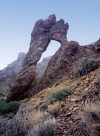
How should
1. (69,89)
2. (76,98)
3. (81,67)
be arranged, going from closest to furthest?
(76,98) → (69,89) → (81,67)

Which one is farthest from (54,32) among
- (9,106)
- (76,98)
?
(76,98)

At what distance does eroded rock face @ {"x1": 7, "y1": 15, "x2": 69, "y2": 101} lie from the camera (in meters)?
15.6

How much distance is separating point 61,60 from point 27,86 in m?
3.16

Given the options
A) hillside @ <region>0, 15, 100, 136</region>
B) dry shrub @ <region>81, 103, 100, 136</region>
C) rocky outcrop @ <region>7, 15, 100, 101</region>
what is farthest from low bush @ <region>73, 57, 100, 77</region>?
dry shrub @ <region>81, 103, 100, 136</region>

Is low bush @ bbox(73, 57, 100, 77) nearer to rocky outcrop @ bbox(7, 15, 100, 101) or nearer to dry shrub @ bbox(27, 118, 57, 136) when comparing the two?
rocky outcrop @ bbox(7, 15, 100, 101)

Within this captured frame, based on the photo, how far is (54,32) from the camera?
19984 mm

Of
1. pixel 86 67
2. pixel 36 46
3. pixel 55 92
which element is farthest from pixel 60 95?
pixel 36 46

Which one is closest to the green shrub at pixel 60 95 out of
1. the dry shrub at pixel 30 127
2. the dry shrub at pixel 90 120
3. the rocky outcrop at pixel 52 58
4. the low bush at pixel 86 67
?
the dry shrub at pixel 30 127

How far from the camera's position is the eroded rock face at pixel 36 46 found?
1563 cm

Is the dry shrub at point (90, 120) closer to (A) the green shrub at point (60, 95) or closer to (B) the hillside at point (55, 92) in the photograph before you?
(B) the hillside at point (55, 92)

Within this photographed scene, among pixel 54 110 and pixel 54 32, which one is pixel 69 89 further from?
pixel 54 32

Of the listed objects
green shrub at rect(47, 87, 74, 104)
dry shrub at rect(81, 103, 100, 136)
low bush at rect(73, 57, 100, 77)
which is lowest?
dry shrub at rect(81, 103, 100, 136)

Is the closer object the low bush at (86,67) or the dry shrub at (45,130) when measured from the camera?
the dry shrub at (45,130)

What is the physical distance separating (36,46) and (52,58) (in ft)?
7.50
